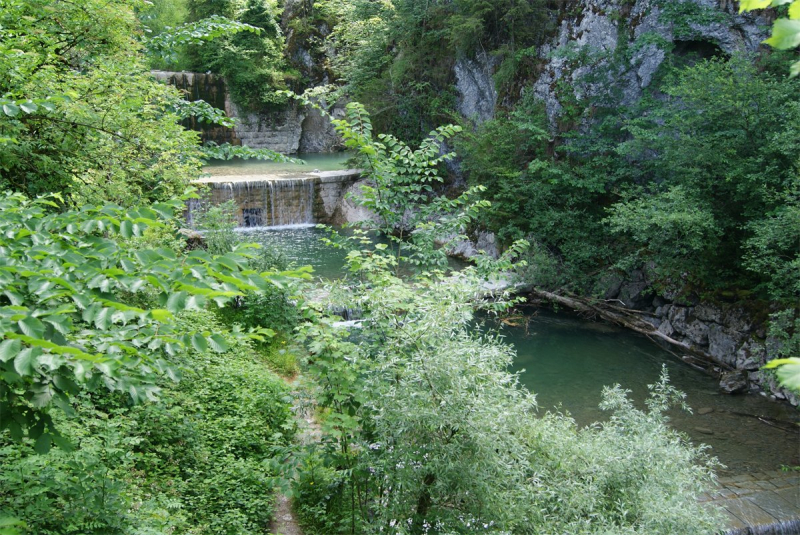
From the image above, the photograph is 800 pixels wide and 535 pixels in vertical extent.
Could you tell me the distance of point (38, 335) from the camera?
1.84 metres

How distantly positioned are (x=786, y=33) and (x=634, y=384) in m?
9.53

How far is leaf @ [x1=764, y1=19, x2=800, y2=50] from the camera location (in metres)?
1.23

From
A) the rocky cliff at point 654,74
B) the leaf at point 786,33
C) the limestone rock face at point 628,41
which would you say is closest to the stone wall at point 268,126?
the rocky cliff at point 654,74

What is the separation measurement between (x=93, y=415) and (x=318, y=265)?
9797 millimetres

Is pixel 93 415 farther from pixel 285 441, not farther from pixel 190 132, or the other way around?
pixel 190 132

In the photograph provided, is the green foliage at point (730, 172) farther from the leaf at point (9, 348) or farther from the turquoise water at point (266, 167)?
the turquoise water at point (266, 167)

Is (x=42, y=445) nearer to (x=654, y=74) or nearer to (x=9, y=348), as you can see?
(x=9, y=348)

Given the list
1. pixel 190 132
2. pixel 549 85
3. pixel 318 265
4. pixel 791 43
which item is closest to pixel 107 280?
pixel 791 43

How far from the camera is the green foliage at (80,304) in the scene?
190 cm

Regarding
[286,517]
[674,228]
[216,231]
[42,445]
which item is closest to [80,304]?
[42,445]

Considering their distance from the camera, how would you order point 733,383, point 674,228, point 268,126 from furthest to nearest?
point 268,126
point 674,228
point 733,383

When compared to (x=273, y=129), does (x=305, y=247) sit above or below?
below

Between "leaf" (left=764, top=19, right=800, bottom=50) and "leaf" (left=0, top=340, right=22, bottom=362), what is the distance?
7.20ft

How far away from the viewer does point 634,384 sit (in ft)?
32.3
